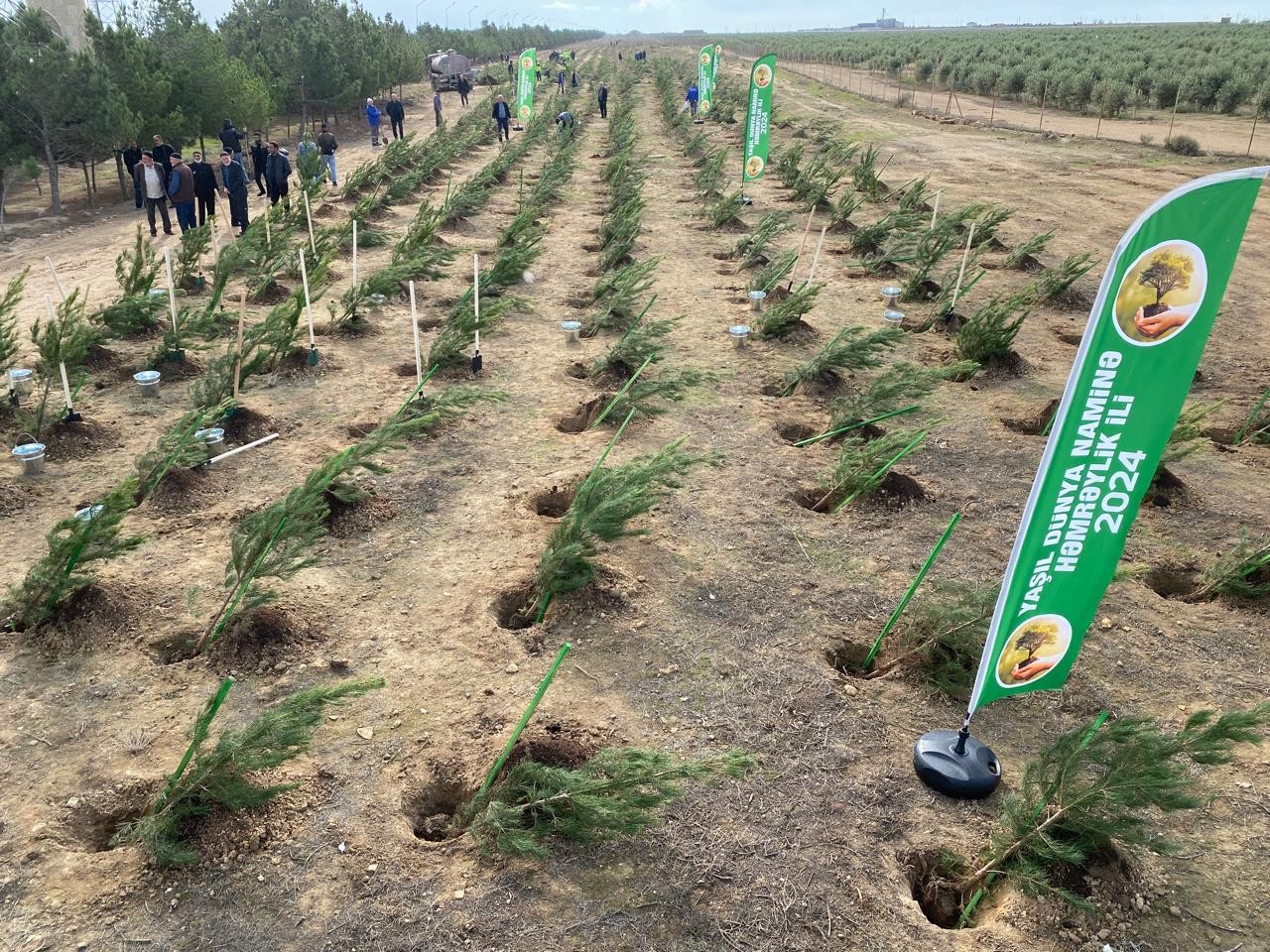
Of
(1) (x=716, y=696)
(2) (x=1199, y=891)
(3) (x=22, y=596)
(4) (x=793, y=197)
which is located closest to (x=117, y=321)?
(3) (x=22, y=596)

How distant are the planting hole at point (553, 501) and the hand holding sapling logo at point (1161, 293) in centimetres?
416

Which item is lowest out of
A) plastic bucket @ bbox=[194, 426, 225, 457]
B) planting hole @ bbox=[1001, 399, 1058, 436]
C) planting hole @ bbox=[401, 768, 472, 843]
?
planting hole @ bbox=[401, 768, 472, 843]

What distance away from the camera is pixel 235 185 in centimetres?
1323

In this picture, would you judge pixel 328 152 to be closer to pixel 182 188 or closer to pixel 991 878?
pixel 182 188

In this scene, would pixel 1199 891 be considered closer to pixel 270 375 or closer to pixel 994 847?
pixel 994 847

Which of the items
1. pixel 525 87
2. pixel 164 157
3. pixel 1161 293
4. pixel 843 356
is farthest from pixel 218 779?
pixel 525 87

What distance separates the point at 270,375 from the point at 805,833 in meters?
6.89

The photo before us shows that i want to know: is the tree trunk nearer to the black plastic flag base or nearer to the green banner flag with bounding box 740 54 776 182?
the green banner flag with bounding box 740 54 776 182

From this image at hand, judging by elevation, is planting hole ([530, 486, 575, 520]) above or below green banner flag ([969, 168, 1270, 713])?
below

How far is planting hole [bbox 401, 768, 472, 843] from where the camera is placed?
12.5 ft

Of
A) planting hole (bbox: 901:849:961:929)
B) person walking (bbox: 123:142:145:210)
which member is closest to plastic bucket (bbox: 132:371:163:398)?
planting hole (bbox: 901:849:961:929)

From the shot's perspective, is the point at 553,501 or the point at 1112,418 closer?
the point at 1112,418

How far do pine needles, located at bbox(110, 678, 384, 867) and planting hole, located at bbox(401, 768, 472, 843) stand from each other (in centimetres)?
58

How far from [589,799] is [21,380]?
7.05 metres
